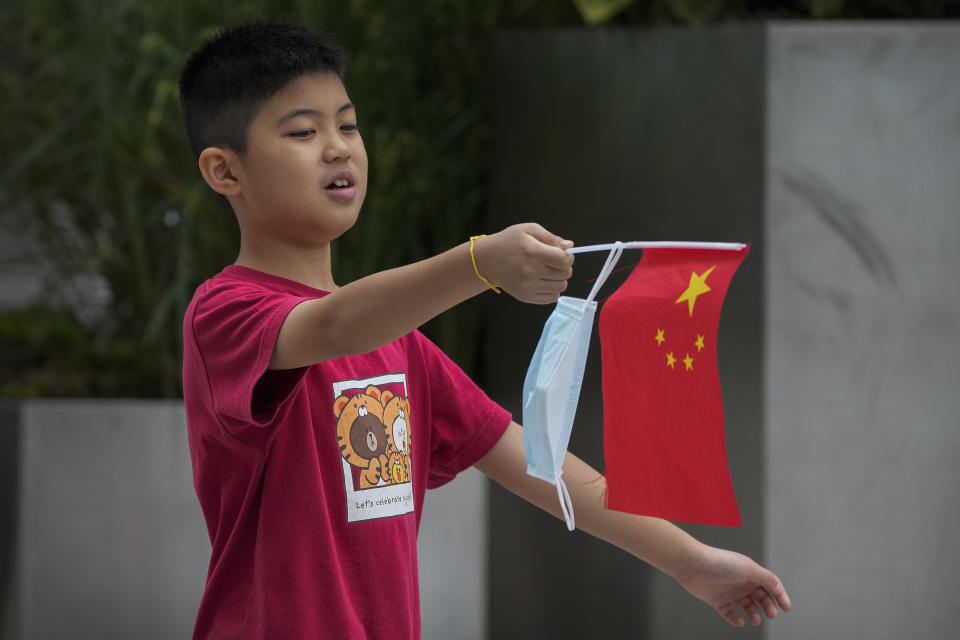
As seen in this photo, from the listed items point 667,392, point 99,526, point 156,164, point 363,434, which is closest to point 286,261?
point 363,434

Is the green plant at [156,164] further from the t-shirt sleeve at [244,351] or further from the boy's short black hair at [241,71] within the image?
the t-shirt sleeve at [244,351]

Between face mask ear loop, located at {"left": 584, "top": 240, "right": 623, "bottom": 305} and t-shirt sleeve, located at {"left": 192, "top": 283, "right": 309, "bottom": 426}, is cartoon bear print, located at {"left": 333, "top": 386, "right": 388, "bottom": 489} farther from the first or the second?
face mask ear loop, located at {"left": 584, "top": 240, "right": 623, "bottom": 305}

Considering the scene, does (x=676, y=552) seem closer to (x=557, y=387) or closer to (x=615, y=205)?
(x=557, y=387)

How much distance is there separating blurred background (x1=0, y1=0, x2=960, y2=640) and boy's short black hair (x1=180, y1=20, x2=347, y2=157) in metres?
1.55

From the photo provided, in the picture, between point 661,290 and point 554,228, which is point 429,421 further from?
point 554,228

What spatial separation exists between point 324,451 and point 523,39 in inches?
85.4

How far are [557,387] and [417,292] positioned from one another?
0.22 m

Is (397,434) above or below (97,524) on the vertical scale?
above

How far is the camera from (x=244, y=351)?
1.32 m

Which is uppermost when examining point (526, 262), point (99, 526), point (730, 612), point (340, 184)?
point (340, 184)

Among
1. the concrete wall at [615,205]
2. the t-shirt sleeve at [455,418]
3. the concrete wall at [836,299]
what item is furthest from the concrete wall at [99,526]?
the t-shirt sleeve at [455,418]

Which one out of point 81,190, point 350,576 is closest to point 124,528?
point 81,190

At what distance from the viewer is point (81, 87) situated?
3.57 m

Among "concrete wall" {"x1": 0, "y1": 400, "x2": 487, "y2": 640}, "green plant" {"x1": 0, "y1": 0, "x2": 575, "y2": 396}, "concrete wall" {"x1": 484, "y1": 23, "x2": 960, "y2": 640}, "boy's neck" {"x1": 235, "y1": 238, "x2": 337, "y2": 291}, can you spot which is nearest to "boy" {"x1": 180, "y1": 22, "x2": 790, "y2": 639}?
"boy's neck" {"x1": 235, "y1": 238, "x2": 337, "y2": 291}
